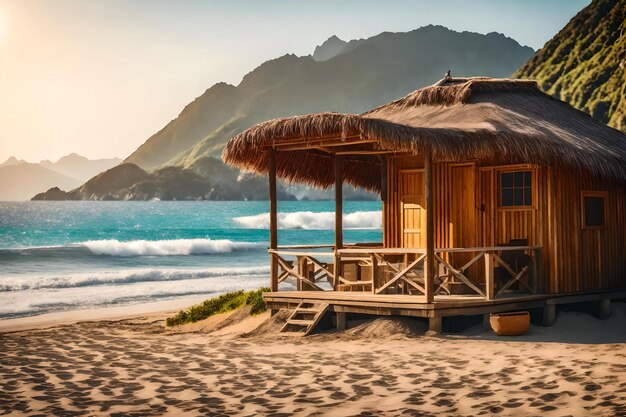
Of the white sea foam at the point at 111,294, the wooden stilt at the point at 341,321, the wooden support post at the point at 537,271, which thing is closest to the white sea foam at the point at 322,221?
the white sea foam at the point at 111,294

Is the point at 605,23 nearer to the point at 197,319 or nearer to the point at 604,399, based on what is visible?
the point at 197,319

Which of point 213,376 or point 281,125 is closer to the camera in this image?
point 213,376

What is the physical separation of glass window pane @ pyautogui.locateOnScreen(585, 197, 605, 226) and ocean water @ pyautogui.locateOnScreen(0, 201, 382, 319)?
13431 mm

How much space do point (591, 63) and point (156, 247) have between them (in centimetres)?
3314

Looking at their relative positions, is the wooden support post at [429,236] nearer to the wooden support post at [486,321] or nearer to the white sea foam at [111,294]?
the wooden support post at [486,321]

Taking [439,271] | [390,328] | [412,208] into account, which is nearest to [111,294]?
[412,208]

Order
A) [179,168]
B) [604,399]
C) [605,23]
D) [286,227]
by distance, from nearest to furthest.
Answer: [604,399] < [605,23] < [286,227] < [179,168]

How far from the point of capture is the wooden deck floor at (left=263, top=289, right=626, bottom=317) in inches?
475

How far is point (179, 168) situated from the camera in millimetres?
191000

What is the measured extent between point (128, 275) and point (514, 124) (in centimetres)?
2163

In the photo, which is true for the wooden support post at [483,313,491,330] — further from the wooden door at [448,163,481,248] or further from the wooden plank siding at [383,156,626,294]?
the wooden door at [448,163,481,248]

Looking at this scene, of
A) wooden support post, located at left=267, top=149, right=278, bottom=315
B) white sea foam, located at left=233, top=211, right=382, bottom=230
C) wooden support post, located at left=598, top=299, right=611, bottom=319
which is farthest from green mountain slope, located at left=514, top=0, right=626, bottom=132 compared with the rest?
wooden support post, located at left=267, top=149, right=278, bottom=315

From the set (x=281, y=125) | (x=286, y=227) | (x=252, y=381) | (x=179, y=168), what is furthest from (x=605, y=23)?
(x=179, y=168)

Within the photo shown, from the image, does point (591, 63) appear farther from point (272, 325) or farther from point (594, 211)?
point (272, 325)
